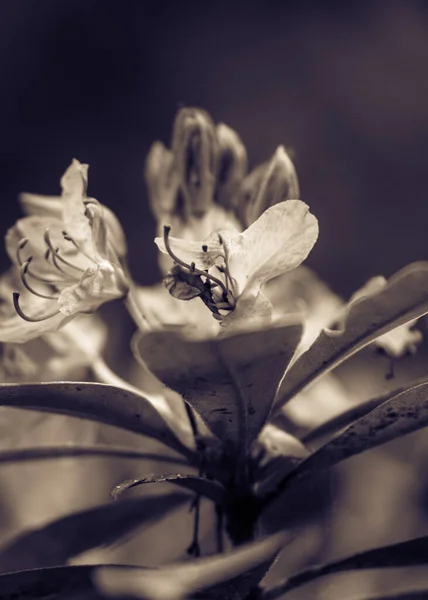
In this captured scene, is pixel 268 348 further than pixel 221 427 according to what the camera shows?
No

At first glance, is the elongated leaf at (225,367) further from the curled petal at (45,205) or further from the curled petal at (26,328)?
the curled petal at (45,205)

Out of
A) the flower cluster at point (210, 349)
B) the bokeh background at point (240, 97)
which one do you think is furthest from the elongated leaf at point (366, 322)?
the bokeh background at point (240, 97)

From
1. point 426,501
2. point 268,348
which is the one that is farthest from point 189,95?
point 268,348

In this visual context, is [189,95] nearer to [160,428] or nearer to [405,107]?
[405,107]

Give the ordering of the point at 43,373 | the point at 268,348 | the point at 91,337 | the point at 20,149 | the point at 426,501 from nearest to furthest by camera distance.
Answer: the point at 268,348 → the point at 43,373 → the point at 91,337 → the point at 426,501 → the point at 20,149

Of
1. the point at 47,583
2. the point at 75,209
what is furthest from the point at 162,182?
the point at 47,583

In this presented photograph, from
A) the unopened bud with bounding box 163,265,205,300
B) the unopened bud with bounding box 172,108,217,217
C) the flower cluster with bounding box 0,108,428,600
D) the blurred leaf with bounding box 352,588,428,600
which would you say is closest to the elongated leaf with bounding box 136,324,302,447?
the flower cluster with bounding box 0,108,428,600
